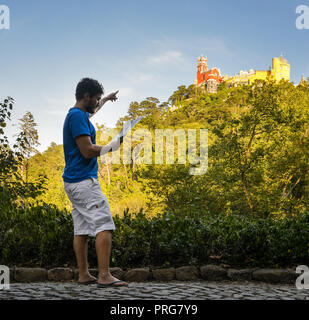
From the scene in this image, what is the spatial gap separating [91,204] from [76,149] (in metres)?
0.49

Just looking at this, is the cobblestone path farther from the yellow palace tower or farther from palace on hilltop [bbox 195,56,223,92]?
the yellow palace tower

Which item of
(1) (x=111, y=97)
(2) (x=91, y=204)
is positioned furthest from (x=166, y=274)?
(1) (x=111, y=97)

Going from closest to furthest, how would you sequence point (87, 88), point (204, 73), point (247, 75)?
point (87, 88) < point (247, 75) < point (204, 73)

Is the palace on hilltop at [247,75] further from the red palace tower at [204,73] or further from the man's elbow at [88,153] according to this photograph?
the man's elbow at [88,153]

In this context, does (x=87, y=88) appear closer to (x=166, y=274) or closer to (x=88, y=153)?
(x=88, y=153)

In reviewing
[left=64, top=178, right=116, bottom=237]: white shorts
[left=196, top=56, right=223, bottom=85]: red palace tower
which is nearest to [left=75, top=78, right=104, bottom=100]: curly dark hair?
[left=64, top=178, right=116, bottom=237]: white shorts

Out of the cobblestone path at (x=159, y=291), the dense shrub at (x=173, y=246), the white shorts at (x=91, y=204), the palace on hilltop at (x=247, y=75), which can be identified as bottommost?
the cobblestone path at (x=159, y=291)

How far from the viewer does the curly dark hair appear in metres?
3.49

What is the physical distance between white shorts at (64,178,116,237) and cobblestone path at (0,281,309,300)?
0.50m

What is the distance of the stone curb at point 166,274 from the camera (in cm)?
400

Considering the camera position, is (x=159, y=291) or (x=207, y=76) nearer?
(x=159, y=291)

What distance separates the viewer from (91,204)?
3.26m

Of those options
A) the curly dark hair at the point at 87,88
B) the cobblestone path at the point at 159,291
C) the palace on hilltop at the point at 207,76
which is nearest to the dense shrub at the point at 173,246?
the cobblestone path at the point at 159,291
